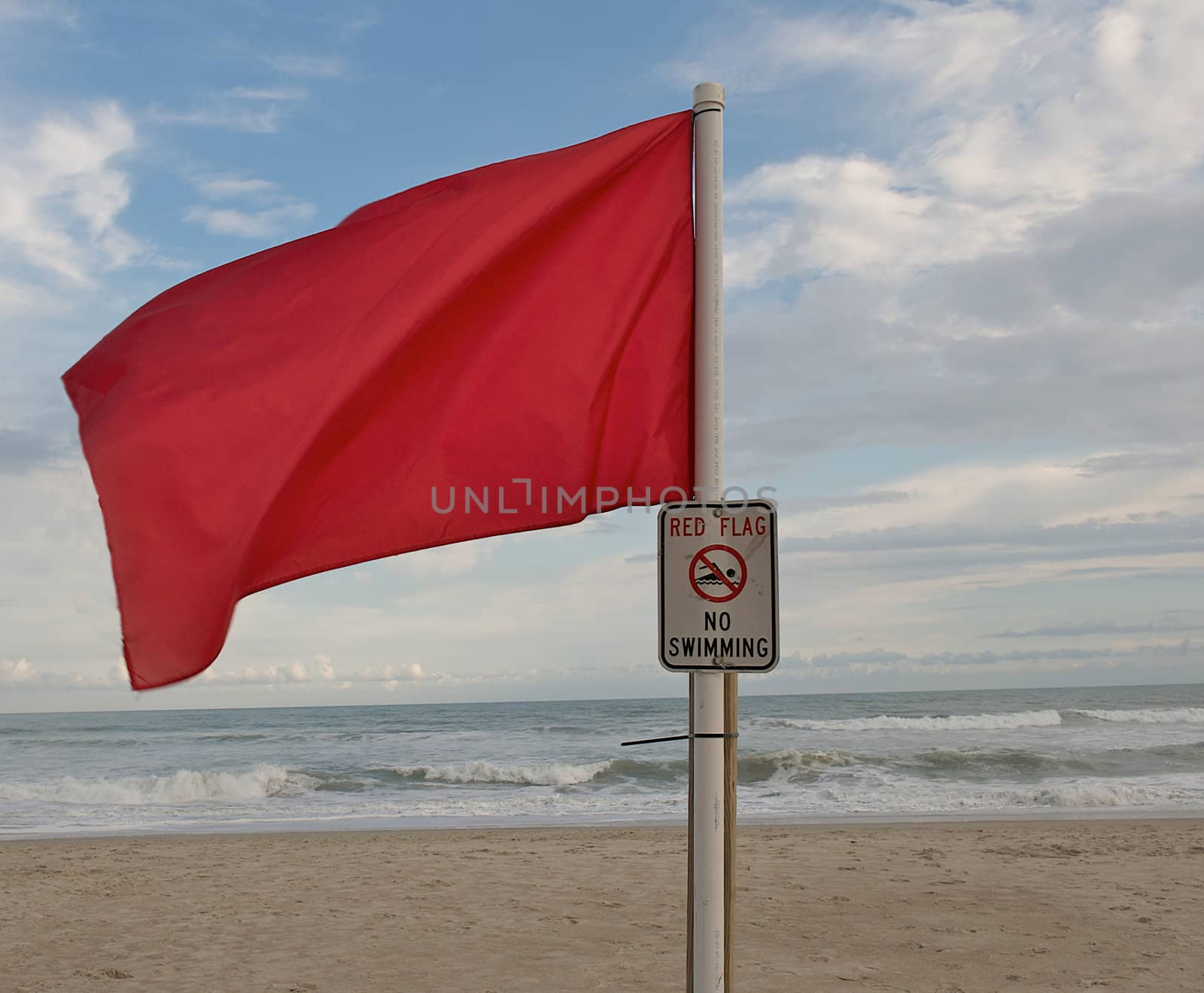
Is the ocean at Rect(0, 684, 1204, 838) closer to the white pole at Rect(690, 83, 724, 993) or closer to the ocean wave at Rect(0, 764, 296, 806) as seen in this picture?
the ocean wave at Rect(0, 764, 296, 806)

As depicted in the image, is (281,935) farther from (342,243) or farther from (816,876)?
(342,243)

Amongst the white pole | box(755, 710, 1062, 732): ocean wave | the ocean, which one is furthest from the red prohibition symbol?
box(755, 710, 1062, 732): ocean wave

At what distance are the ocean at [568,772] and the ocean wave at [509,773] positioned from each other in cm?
7

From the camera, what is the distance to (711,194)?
11.0 feet

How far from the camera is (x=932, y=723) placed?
3706 centimetres

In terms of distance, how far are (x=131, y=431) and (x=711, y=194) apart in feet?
6.08

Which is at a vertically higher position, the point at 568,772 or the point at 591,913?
the point at 591,913

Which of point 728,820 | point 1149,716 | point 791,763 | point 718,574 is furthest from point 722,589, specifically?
point 1149,716

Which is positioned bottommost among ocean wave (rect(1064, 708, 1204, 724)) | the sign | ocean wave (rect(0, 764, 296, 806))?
ocean wave (rect(0, 764, 296, 806))

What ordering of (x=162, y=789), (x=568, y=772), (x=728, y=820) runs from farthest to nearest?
1. (x=568, y=772)
2. (x=162, y=789)
3. (x=728, y=820)

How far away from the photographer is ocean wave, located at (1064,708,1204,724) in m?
35.5

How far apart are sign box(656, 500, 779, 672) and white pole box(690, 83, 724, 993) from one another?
0.15 meters

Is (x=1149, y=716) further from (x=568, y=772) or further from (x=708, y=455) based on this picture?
(x=708, y=455)

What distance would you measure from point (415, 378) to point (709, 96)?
4.21ft
